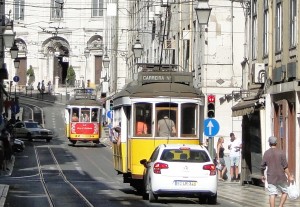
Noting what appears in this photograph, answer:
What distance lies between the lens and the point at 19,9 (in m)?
127

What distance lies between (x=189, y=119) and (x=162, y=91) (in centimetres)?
111

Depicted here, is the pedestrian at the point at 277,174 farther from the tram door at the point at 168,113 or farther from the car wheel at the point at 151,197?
the tram door at the point at 168,113

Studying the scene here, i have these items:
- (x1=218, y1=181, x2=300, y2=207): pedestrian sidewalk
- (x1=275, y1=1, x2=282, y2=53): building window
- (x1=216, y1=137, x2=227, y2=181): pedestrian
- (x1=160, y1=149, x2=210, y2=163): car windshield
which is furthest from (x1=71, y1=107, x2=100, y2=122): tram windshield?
(x1=160, y1=149, x2=210, y2=163): car windshield

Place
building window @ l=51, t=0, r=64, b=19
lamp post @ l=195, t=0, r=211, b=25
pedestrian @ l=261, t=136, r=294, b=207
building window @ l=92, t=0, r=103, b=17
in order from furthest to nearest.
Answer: building window @ l=92, t=0, r=103, b=17, building window @ l=51, t=0, r=64, b=19, lamp post @ l=195, t=0, r=211, b=25, pedestrian @ l=261, t=136, r=294, b=207

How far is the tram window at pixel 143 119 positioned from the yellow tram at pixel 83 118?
41005 mm

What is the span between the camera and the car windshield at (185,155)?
27047 millimetres

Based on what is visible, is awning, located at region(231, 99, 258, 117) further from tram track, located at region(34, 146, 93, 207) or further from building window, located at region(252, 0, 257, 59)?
tram track, located at region(34, 146, 93, 207)

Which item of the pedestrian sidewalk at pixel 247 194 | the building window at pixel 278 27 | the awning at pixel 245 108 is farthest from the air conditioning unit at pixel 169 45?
the building window at pixel 278 27

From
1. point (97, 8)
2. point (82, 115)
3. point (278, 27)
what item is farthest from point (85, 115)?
point (97, 8)

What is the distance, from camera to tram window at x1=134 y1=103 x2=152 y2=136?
100 ft

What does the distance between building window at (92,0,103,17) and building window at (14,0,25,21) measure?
8.47 meters

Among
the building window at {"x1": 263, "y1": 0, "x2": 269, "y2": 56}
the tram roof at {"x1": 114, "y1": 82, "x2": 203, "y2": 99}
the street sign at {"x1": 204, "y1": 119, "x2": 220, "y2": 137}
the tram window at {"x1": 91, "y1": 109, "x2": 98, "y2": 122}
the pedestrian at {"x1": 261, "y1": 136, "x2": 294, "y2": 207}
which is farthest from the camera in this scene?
the tram window at {"x1": 91, "y1": 109, "x2": 98, "y2": 122}

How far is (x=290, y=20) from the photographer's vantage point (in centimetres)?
3191

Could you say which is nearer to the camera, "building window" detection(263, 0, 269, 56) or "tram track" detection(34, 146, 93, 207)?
"tram track" detection(34, 146, 93, 207)
